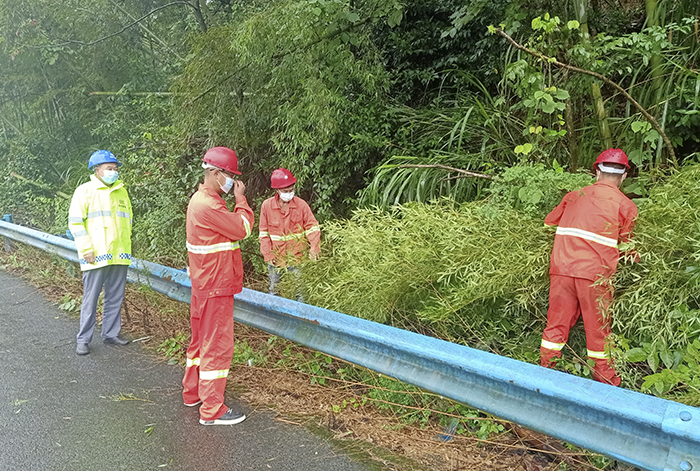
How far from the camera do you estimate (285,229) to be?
5004 mm

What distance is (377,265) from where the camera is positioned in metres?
3.54

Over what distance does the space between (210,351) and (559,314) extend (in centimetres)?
219

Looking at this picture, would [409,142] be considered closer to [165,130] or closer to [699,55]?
[699,55]

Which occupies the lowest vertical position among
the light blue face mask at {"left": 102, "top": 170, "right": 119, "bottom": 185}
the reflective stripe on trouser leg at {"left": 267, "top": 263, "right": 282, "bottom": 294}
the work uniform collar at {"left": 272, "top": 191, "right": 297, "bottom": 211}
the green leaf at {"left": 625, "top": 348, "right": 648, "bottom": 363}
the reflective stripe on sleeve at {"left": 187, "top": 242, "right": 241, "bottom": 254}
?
the reflective stripe on trouser leg at {"left": 267, "top": 263, "right": 282, "bottom": 294}

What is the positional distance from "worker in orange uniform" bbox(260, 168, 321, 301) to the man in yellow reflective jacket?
137 centimetres

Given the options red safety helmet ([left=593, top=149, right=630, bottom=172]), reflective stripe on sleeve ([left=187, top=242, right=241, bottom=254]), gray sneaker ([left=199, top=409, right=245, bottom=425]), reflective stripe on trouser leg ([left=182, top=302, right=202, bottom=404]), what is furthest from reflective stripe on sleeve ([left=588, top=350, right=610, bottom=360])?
reflective stripe on trouser leg ([left=182, top=302, right=202, bottom=404])

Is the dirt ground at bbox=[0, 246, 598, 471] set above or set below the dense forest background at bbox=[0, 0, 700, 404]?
below

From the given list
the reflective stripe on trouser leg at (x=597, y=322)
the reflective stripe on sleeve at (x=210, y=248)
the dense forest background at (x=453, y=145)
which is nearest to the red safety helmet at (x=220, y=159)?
Result: the reflective stripe on sleeve at (x=210, y=248)

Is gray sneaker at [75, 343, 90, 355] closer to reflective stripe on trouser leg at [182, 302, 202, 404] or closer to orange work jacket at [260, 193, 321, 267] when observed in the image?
reflective stripe on trouser leg at [182, 302, 202, 404]

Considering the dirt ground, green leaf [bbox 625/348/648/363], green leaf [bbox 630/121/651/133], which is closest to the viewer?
the dirt ground

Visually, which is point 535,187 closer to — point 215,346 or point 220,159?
point 220,159

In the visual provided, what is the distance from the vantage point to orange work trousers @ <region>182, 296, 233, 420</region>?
332cm

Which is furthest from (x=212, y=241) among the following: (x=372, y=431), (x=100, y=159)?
(x=100, y=159)

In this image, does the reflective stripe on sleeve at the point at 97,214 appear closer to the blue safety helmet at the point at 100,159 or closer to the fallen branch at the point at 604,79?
the blue safety helmet at the point at 100,159
